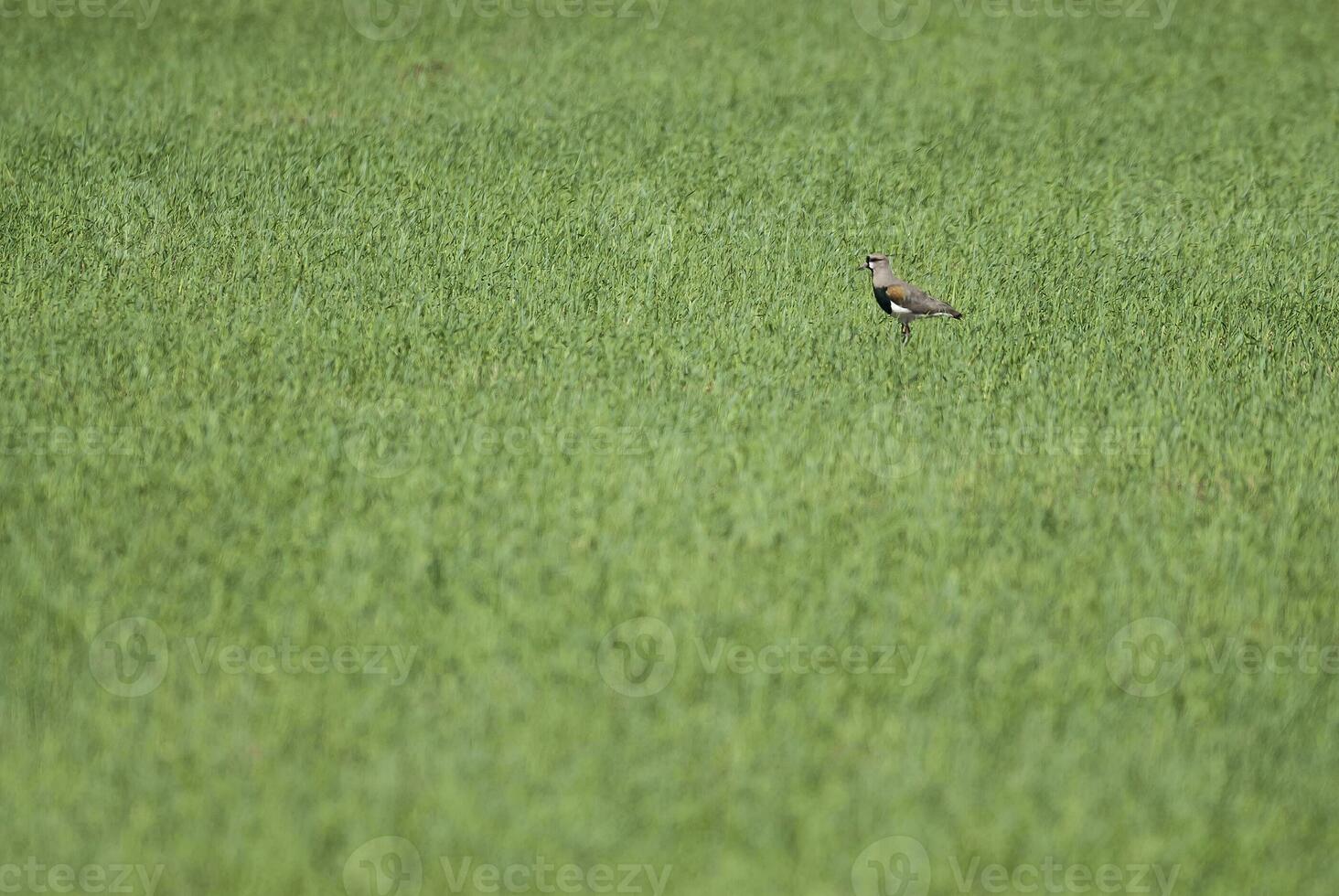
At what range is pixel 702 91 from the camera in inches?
644

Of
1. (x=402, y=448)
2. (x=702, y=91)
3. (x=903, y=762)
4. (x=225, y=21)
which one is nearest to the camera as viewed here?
(x=903, y=762)

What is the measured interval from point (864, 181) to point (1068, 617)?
8.01 m

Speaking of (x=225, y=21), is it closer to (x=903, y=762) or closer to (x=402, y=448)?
(x=402, y=448)

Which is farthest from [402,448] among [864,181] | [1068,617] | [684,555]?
[864,181]

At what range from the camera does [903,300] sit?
9867 mm
